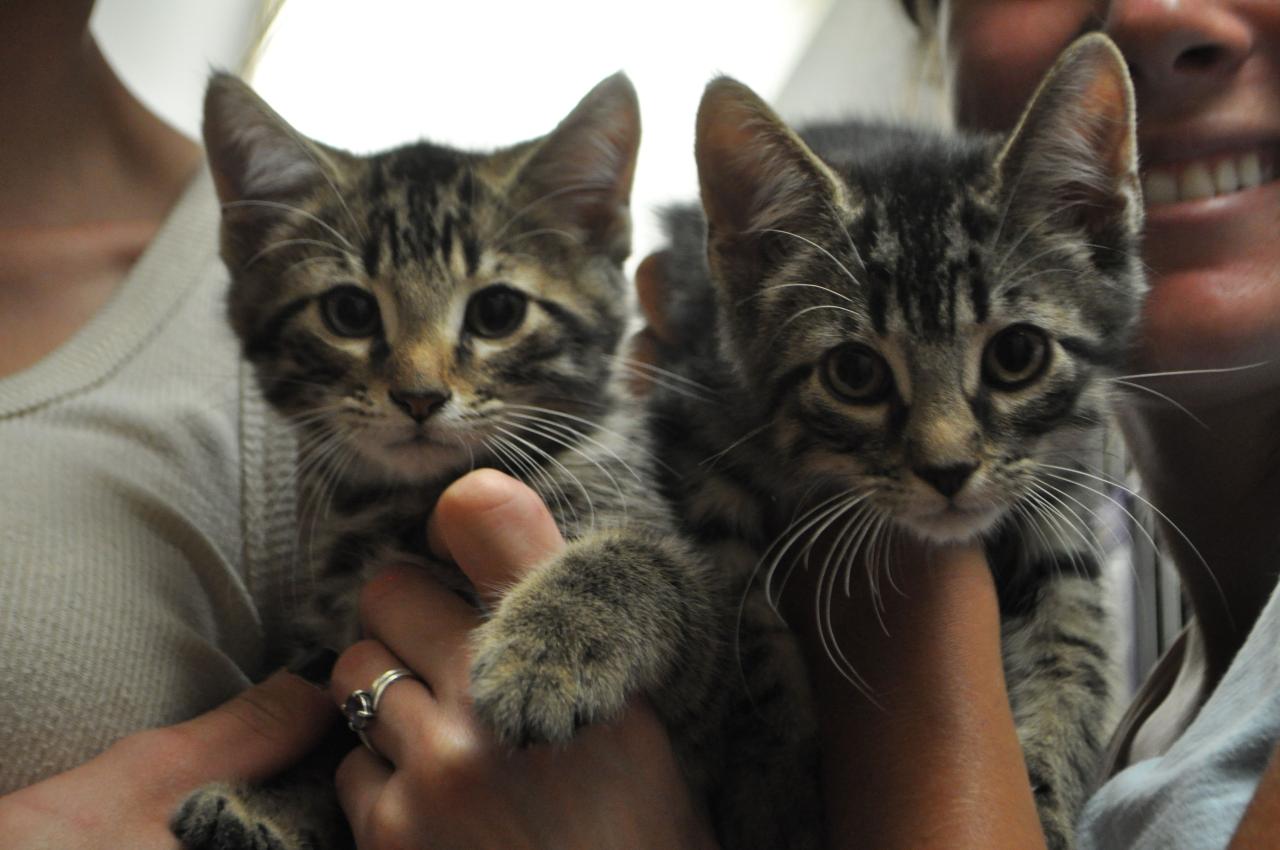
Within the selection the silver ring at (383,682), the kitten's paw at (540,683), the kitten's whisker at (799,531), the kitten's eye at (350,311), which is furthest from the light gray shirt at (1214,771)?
the kitten's eye at (350,311)

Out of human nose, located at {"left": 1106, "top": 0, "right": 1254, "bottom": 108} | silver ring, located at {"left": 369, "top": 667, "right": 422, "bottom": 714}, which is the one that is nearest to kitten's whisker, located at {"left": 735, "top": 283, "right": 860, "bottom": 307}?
human nose, located at {"left": 1106, "top": 0, "right": 1254, "bottom": 108}

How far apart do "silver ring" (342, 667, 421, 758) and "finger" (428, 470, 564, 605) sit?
122 mm

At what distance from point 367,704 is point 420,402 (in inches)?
12.3

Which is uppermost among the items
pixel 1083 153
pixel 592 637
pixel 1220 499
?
pixel 1083 153

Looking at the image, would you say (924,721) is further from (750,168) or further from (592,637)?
(750,168)

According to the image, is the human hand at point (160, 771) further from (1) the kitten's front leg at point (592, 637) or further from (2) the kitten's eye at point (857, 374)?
(2) the kitten's eye at point (857, 374)

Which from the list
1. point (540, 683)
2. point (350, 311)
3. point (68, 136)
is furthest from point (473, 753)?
point (68, 136)

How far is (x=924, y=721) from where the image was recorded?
999 millimetres

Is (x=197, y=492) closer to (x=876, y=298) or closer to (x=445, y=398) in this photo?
(x=445, y=398)

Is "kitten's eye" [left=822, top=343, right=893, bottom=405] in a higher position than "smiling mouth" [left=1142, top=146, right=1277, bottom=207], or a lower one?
lower

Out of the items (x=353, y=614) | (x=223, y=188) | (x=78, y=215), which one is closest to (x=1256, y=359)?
(x=353, y=614)

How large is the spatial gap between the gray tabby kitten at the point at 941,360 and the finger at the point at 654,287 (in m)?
0.25

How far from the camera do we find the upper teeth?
1136mm

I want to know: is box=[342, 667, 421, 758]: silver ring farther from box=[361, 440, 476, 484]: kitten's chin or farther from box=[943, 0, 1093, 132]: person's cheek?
box=[943, 0, 1093, 132]: person's cheek
